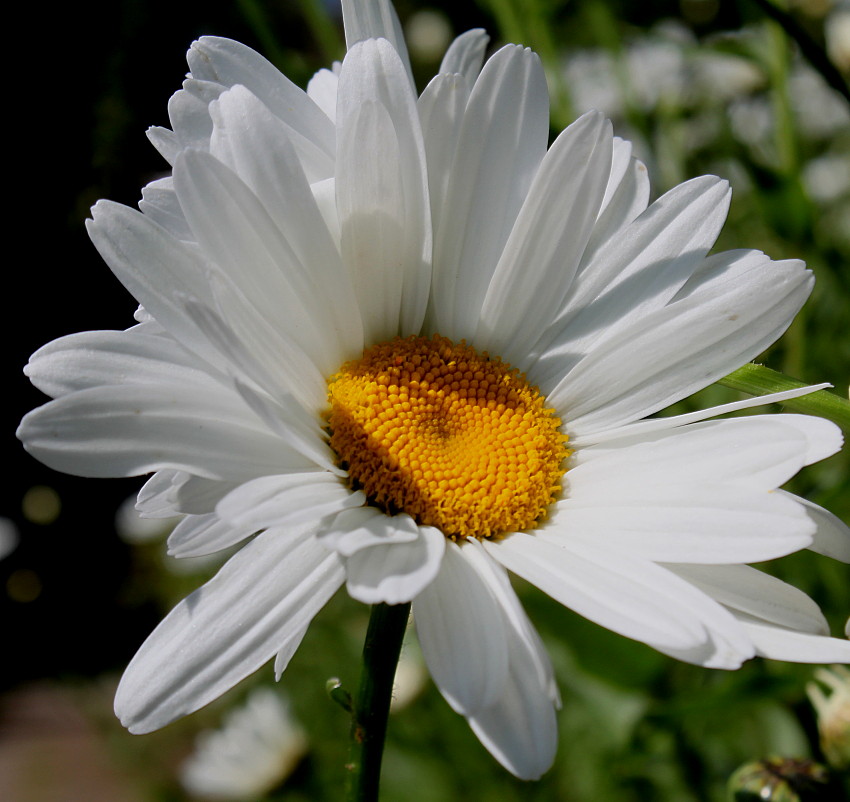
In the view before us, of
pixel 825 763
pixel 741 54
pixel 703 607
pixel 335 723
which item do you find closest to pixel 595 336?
pixel 703 607

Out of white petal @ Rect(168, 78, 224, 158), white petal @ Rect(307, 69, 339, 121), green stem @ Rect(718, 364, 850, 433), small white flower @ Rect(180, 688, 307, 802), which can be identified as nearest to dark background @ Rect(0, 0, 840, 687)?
small white flower @ Rect(180, 688, 307, 802)

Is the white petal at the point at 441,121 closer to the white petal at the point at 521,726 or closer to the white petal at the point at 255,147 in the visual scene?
the white petal at the point at 255,147

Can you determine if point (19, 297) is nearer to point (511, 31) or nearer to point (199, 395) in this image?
point (511, 31)

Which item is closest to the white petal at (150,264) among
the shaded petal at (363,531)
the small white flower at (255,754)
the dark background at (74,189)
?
the shaded petal at (363,531)

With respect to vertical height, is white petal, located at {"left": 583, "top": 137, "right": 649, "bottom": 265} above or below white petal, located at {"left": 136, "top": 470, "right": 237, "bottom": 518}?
above

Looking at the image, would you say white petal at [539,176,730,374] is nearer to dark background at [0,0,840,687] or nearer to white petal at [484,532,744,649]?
white petal at [484,532,744,649]

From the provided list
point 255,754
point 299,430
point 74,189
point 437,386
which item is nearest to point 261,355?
point 299,430
